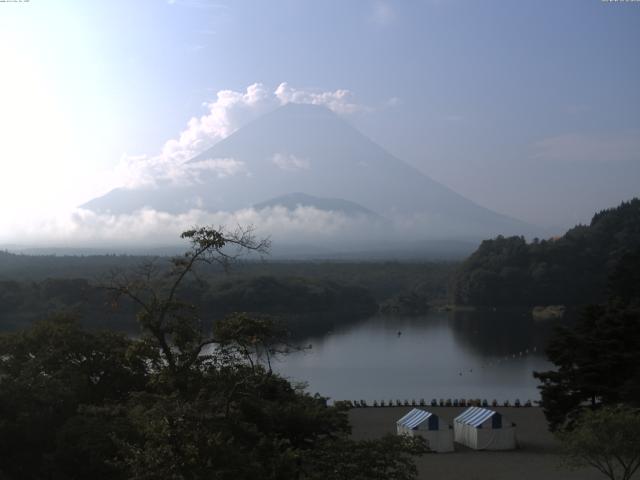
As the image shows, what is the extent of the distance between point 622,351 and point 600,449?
12.1 ft

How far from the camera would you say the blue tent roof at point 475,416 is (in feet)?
36.4

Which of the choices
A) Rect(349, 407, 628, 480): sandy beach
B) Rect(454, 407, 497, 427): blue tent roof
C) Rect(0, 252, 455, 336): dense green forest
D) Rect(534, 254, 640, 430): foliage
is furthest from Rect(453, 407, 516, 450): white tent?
Rect(0, 252, 455, 336): dense green forest

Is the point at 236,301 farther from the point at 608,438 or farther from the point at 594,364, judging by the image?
the point at 608,438

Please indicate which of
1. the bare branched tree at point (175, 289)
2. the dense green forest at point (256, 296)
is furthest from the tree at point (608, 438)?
the dense green forest at point (256, 296)

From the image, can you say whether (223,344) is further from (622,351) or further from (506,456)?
(622,351)

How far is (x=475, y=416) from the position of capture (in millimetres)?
11391

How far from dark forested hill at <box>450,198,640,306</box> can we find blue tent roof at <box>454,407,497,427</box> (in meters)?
31.0

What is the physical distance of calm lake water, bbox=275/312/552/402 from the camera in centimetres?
1884

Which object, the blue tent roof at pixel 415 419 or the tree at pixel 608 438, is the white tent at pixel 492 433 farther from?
the tree at pixel 608 438

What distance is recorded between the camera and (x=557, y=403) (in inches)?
438

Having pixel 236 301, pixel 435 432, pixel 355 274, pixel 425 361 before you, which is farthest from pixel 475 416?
pixel 355 274

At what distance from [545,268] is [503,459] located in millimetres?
34086

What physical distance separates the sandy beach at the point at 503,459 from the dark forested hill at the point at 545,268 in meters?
29.8

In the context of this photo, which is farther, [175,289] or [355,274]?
[355,274]
